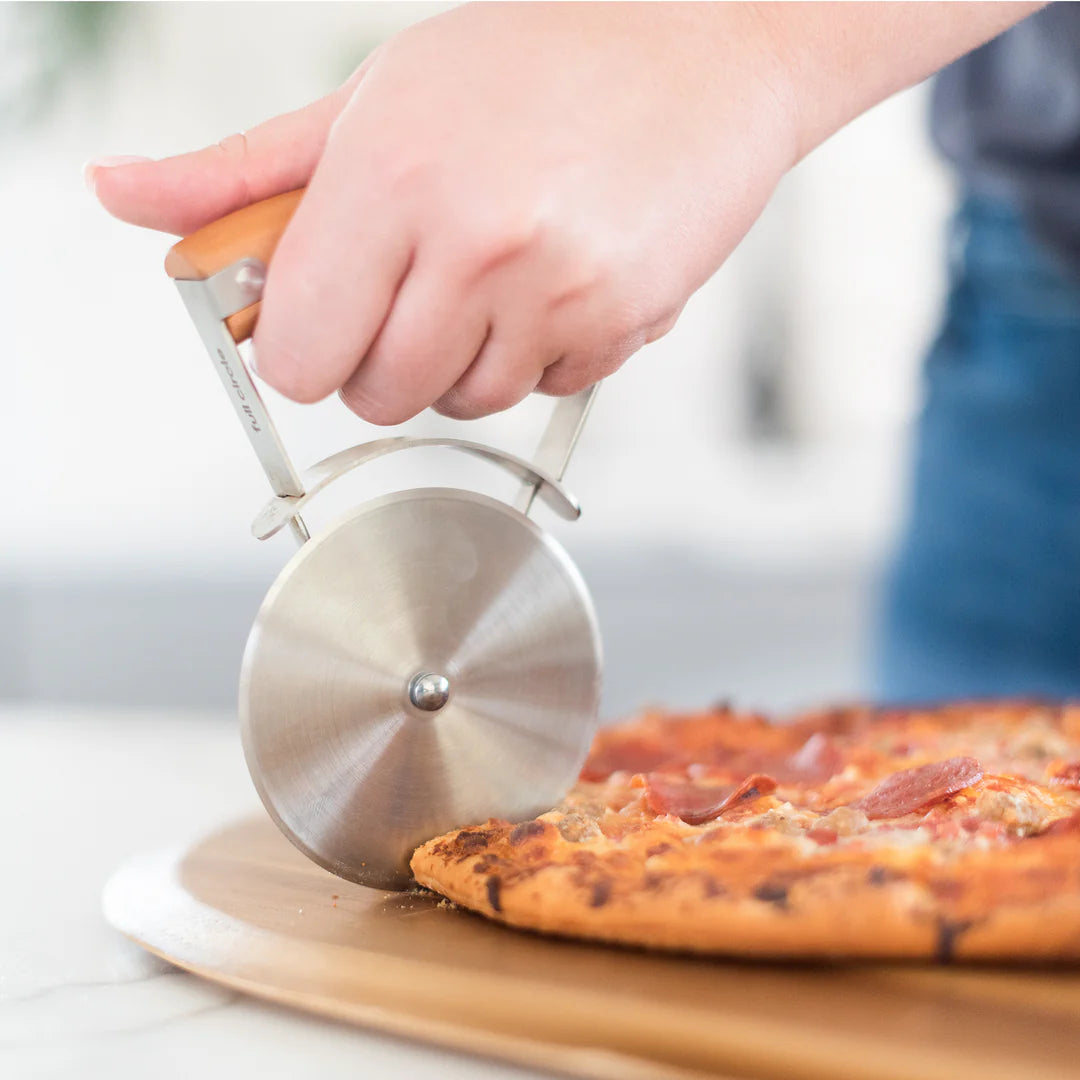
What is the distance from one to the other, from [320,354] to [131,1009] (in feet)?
1.25

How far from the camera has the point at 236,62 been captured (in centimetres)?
533

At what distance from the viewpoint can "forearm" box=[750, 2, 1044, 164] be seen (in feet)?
2.41

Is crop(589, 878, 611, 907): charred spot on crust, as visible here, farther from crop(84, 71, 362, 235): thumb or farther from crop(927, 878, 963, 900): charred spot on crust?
crop(84, 71, 362, 235): thumb

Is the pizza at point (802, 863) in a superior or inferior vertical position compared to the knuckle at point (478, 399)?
inferior

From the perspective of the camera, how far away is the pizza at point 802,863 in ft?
2.01

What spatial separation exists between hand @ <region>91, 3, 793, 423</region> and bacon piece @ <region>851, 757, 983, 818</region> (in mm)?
335

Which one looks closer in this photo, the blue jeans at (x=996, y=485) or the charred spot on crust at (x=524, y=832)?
the charred spot on crust at (x=524, y=832)

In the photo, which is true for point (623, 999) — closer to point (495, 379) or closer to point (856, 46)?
point (495, 379)

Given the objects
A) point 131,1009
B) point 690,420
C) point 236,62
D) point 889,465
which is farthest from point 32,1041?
point 889,465

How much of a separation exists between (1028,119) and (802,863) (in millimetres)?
1307

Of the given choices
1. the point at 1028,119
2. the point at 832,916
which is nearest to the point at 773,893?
the point at 832,916

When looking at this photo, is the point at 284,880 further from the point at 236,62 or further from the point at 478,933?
the point at 236,62

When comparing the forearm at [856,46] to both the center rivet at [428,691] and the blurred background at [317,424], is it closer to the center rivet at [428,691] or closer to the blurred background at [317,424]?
the center rivet at [428,691]

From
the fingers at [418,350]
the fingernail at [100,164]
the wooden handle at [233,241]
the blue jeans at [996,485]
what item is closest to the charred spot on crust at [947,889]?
the fingers at [418,350]
